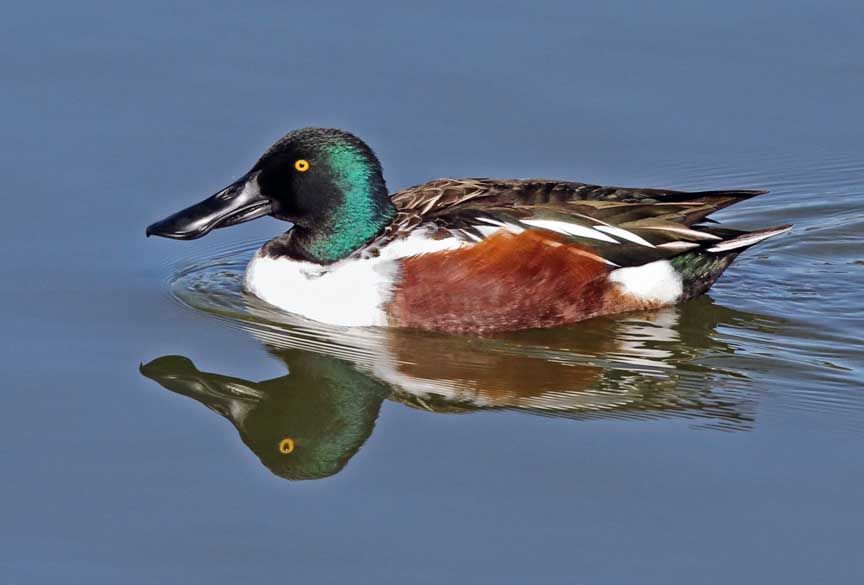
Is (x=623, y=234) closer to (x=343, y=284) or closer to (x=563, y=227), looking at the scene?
(x=563, y=227)

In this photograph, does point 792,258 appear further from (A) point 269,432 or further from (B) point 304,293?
(A) point 269,432

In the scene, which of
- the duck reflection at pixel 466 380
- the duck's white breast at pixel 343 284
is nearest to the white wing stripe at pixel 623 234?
the duck reflection at pixel 466 380

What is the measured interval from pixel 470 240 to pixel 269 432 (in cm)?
184

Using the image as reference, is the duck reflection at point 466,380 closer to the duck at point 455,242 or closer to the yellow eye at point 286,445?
the yellow eye at point 286,445

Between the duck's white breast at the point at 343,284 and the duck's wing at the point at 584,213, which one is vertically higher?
the duck's wing at the point at 584,213

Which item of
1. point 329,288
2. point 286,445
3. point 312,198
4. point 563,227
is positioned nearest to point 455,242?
point 563,227

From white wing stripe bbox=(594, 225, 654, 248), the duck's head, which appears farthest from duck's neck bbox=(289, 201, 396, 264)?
white wing stripe bbox=(594, 225, 654, 248)

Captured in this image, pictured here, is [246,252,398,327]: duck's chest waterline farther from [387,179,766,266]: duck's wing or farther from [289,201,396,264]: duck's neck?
[387,179,766,266]: duck's wing

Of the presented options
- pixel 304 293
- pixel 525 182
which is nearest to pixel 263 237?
pixel 304 293

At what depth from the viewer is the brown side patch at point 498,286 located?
9.18m

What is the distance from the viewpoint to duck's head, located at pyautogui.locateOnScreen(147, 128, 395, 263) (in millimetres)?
9328

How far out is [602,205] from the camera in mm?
9422

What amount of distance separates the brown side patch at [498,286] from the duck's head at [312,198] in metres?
0.43

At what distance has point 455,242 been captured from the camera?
9.20 meters
